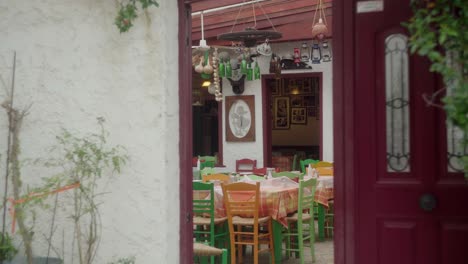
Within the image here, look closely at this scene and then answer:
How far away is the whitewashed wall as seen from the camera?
484 inches

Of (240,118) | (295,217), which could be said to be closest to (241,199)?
(295,217)

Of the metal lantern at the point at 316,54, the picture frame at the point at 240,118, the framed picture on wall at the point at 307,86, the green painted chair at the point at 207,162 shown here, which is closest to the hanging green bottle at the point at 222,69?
the metal lantern at the point at 316,54

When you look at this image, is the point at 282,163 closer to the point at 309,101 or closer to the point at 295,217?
the point at 309,101

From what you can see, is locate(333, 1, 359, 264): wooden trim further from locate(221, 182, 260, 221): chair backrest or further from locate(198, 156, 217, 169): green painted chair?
locate(198, 156, 217, 169): green painted chair

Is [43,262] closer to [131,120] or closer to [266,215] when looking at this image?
[131,120]

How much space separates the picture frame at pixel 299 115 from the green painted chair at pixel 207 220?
7.93 meters

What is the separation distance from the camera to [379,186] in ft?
14.0

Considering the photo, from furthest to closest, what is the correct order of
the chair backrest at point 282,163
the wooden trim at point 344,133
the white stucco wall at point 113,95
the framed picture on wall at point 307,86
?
the framed picture on wall at point 307,86 < the chair backrest at point 282,163 < the white stucco wall at point 113,95 < the wooden trim at point 344,133

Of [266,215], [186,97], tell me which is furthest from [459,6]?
[266,215]

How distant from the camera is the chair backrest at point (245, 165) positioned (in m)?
12.6

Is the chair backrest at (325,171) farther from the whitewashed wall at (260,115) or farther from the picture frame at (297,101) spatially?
the picture frame at (297,101)

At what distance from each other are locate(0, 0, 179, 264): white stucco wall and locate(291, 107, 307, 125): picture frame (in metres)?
11.2

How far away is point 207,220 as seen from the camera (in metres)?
7.64

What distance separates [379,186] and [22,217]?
235 centimetres
